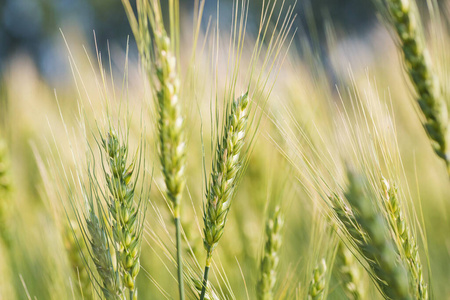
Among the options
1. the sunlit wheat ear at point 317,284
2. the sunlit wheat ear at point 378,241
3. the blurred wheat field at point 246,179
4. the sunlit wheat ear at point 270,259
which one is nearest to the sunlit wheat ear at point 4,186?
the blurred wheat field at point 246,179

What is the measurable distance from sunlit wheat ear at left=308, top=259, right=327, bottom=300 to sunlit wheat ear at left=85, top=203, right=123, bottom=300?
353 mm

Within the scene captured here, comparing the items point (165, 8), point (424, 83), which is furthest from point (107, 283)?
point (165, 8)

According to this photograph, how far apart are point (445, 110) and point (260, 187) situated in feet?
2.64

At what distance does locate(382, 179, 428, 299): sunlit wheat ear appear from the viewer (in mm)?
668

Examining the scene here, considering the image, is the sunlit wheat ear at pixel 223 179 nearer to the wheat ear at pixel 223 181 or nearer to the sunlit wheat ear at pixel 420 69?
the wheat ear at pixel 223 181

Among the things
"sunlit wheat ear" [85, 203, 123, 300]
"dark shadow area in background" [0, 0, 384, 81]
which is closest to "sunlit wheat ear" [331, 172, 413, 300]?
"sunlit wheat ear" [85, 203, 123, 300]

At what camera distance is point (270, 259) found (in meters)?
0.89

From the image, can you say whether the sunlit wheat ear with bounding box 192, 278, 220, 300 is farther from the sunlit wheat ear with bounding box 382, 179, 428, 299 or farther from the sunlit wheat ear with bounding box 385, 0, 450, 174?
the sunlit wheat ear with bounding box 385, 0, 450, 174

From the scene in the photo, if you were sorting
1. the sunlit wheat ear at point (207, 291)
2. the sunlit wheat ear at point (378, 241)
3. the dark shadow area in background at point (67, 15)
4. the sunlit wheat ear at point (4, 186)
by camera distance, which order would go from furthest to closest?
1. the dark shadow area in background at point (67, 15)
2. the sunlit wheat ear at point (4, 186)
3. the sunlit wheat ear at point (207, 291)
4. the sunlit wheat ear at point (378, 241)

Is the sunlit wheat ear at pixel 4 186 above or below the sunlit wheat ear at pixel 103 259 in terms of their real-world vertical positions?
below

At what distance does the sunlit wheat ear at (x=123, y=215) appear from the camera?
0.67 m

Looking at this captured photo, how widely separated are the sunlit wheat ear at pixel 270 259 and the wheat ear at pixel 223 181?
22 centimetres

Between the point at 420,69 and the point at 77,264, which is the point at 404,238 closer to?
the point at 420,69

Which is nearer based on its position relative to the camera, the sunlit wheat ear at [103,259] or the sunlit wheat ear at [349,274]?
the sunlit wheat ear at [103,259]
